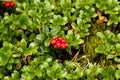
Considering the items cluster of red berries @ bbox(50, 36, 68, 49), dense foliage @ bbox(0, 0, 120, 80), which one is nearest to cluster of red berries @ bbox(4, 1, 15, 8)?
dense foliage @ bbox(0, 0, 120, 80)

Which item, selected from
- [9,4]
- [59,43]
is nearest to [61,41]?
[59,43]

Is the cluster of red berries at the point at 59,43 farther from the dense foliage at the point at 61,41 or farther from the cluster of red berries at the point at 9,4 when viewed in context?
the cluster of red berries at the point at 9,4

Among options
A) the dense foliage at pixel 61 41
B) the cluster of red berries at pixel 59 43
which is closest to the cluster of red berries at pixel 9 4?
the dense foliage at pixel 61 41

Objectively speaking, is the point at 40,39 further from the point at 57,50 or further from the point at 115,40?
the point at 115,40

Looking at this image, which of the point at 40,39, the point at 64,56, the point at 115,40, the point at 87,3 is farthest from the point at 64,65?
the point at 87,3

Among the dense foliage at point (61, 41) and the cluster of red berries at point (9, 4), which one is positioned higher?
the cluster of red berries at point (9, 4)

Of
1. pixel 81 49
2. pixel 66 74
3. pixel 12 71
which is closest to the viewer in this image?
pixel 66 74

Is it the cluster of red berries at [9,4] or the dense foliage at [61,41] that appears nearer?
the dense foliage at [61,41]
